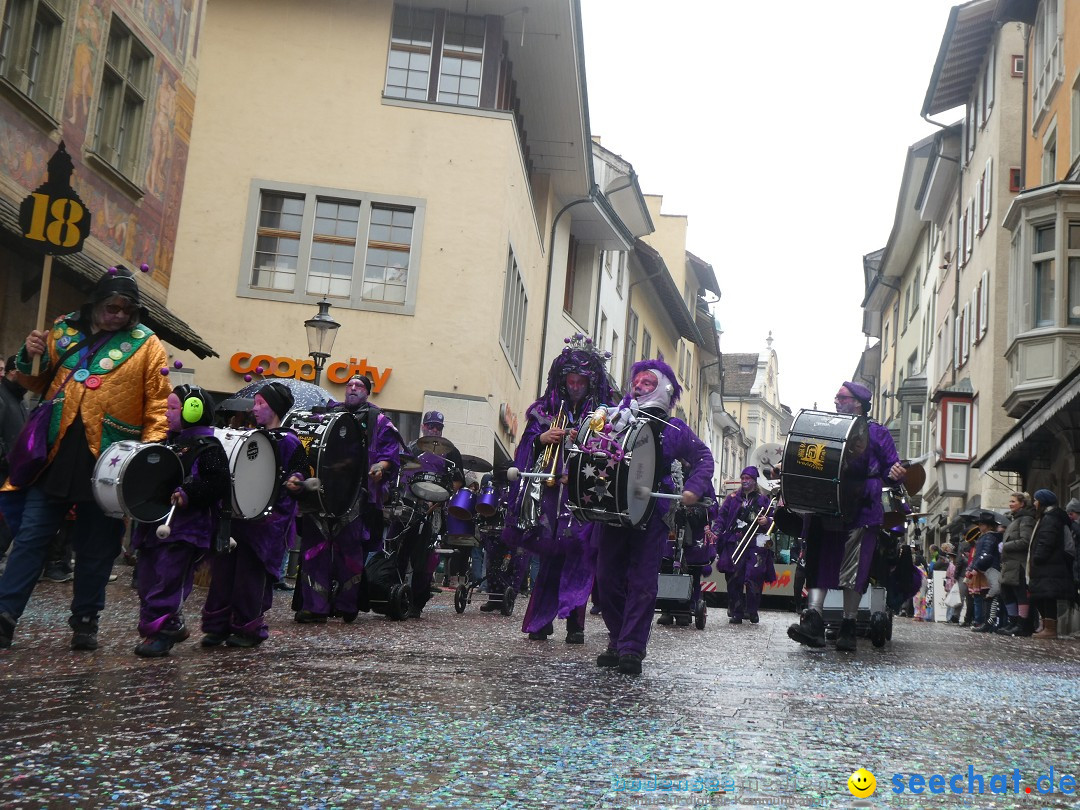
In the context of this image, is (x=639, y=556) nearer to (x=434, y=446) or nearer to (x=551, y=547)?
(x=551, y=547)

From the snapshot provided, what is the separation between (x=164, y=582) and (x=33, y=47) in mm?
9851

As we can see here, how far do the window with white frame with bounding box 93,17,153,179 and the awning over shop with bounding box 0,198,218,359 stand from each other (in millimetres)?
1718

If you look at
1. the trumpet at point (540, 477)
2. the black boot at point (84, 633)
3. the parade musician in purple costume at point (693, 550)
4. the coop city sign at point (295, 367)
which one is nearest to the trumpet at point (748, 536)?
the parade musician in purple costume at point (693, 550)

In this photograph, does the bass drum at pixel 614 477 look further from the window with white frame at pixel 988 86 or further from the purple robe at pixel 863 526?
the window with white frame at pixel 988 86

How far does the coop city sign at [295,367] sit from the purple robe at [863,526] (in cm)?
1470

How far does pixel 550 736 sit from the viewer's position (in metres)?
5.07

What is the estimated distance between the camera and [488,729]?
5152 mm

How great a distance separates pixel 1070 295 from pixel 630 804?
78.4ft

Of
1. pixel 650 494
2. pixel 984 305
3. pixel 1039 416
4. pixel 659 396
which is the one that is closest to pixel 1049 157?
pixel 984 305

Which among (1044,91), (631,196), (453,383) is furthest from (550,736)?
(631,196)

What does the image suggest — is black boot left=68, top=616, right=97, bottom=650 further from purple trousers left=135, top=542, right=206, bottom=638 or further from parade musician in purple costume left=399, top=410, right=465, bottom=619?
parade musician in purple costume left=399, top=410, right=465, bottom=619

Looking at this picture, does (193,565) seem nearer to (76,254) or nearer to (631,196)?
(76,254)

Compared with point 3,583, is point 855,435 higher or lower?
higher

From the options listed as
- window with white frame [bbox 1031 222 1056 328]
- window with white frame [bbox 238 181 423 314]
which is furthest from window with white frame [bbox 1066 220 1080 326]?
window with white frame [bbox 238 181 423 314]
